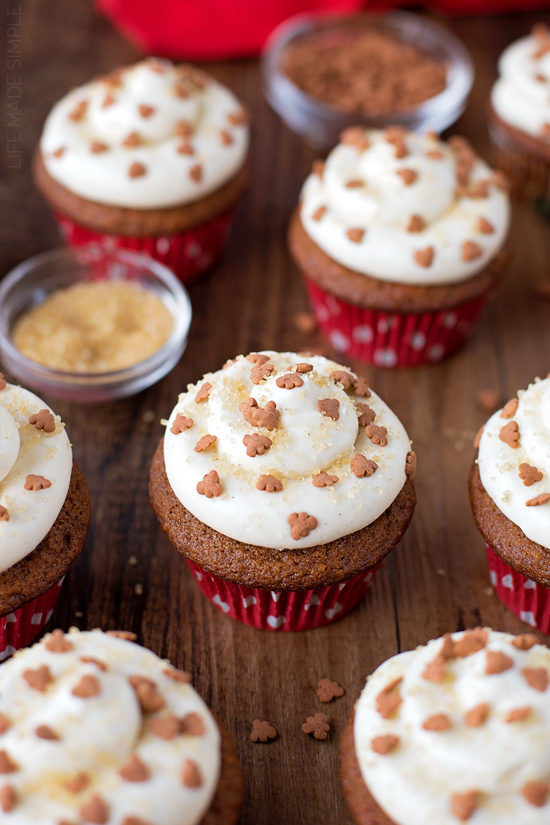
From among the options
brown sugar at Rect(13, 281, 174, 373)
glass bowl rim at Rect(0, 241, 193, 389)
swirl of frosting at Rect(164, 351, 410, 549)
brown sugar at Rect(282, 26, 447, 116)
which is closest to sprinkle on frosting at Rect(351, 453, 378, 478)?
swirl of frosting at Rect(164, 351, 410, 549)

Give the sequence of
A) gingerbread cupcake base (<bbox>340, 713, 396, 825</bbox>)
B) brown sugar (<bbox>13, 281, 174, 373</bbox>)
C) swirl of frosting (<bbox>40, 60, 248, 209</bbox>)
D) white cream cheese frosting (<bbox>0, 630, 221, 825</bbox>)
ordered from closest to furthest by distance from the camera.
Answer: white cream cheese frosting (<bbox>0, 630, 221, 825</bbox>)
gingerbread cupcake base (<bbox>340, 713, 396, 825</bbox>)
brown sugar (<bbox>13, 281, 174, 373</bbox>)
swirl of frosting (<bbox>40, 60, 248, 209</bbox>)

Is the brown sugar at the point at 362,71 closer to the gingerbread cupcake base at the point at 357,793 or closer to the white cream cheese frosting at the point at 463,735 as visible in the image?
the white cream cheese frosting at the point at 463,735

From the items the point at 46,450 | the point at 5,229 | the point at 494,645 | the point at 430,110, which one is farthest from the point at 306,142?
the point at 494,645

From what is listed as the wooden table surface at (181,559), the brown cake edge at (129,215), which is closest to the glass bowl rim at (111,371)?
the brown cake edge at (129,215)

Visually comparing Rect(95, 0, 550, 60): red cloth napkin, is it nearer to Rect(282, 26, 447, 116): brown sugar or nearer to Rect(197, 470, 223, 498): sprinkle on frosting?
Rect(282, 26, 447, 116): brown sugar

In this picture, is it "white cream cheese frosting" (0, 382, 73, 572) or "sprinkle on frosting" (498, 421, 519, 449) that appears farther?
"sprinkle on frosting" (498, 421, 519, 449)

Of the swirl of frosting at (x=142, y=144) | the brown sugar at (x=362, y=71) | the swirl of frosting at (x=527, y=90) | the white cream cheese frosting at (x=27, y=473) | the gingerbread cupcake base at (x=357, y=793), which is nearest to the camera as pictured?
the gingerbread cupcake base at (x=357, y=793)

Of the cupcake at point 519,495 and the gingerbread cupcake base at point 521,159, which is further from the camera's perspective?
the gingerbread cupcake base at point 521,159
